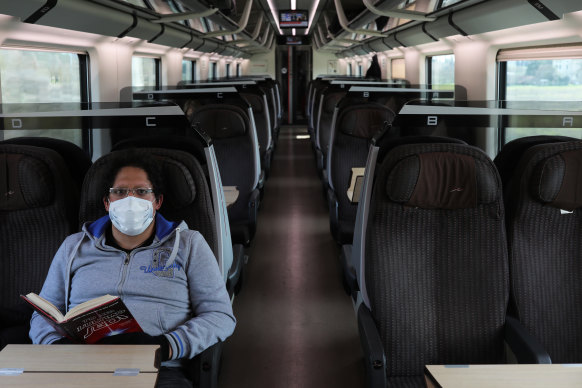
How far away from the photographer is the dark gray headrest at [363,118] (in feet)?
16.8

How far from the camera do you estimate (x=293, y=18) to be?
13.1 meters

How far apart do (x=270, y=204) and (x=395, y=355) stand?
514 cm

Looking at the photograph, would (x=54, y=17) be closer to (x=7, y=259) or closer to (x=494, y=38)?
(x=7, y=259)

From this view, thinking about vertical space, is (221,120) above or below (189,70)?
below

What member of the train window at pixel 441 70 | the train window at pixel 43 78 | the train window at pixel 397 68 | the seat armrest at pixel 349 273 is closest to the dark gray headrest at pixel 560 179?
the seat armrest at pixel 349 273

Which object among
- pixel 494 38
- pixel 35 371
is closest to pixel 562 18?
pixel 494 38

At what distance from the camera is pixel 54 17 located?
479 cm

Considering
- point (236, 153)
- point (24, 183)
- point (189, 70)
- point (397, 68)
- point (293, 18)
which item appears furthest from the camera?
point (189, 70)

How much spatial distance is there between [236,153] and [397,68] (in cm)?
946

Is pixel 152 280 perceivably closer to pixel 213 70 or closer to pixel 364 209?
pixel 364 209

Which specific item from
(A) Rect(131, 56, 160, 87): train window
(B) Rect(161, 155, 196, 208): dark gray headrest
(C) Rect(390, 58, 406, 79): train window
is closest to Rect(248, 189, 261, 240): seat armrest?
(B) Rect(161, 155, 196, 208): dark gray headrest

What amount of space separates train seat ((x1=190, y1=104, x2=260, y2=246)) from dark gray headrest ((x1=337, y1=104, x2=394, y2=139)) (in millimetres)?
841

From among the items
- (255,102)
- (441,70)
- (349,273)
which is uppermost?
(441,70)

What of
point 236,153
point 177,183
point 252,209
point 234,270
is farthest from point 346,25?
point 177,183
